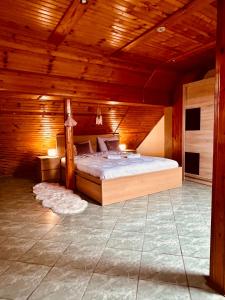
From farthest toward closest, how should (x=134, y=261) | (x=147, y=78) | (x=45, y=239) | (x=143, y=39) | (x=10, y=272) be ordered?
(x=147, y=78) → (x=143, y=39) → (x=45, y=239) → (x=134, y=261) → (x=10, y=272)

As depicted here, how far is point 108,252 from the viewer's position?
6.87 feet

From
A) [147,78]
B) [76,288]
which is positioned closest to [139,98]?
[147,78]

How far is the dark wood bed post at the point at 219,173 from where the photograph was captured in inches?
59.2

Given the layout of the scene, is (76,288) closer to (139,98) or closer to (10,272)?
(10,272)

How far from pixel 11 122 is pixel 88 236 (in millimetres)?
3379

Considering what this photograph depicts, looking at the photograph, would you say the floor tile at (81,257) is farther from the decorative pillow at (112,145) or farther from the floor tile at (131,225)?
the decorative pillow at (112,145)

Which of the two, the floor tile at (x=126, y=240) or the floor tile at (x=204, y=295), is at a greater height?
the floor tile at (x=126, y=240)

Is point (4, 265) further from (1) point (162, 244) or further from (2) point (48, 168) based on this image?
(2) point (48, 168)

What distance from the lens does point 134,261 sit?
1.93 m

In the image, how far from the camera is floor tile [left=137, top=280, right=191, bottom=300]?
1510 millimetres

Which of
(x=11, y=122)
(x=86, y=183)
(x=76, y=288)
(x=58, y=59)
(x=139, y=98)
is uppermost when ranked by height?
(x=58, y=59)

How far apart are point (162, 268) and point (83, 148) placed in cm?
394

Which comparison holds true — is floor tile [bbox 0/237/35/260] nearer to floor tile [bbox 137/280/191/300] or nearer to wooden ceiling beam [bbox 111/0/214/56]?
floor tile [bbox 137/280/191/300]

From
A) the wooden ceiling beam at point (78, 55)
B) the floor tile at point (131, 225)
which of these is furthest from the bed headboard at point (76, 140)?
the floor tile at point (131, 225)
